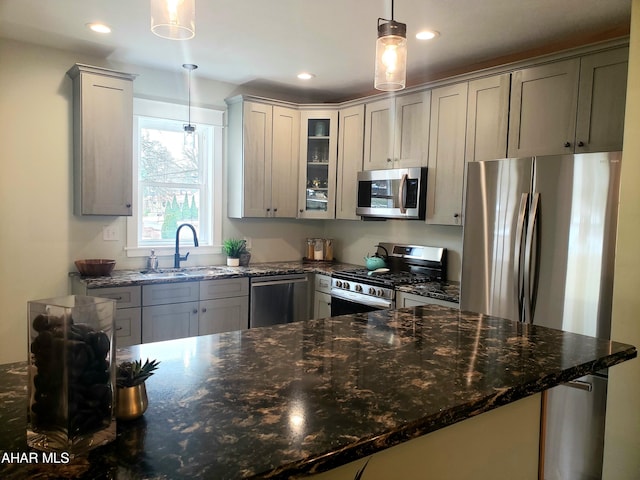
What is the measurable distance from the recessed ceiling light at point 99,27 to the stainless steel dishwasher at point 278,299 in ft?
6.85

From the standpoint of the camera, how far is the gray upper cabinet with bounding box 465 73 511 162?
313cm

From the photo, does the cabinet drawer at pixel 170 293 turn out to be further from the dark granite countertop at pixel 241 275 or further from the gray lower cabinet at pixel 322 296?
the gray lower cabinet at pixel 322 296

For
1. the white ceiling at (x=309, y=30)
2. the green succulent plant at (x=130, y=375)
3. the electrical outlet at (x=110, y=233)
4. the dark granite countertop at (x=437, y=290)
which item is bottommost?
the dark granite countertop at (x=437, y=290)

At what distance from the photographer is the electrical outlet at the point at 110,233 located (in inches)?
148

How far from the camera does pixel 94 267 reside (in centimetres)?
343

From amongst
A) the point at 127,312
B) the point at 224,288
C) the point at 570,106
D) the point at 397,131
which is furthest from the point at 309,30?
the point at 127,312

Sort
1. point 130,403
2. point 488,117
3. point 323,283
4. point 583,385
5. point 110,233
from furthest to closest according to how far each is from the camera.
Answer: point 323,283
point 110,233
point 488,117
point 583,385
point 130,403

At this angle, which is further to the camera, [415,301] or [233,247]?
[233,247]

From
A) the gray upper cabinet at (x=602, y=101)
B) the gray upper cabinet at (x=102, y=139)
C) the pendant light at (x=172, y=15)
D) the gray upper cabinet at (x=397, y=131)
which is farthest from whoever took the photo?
the gray upper cabinet at (x=397, y=131)

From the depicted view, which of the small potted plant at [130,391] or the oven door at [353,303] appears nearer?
the small potted plant at [130,391]

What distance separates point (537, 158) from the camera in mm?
2605

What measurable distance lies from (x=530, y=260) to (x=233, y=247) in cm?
258

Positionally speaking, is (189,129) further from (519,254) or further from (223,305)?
(519,254)

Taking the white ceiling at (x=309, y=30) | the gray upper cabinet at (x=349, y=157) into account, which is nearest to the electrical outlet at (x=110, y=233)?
the white ceiling at (x=309, y=30)
